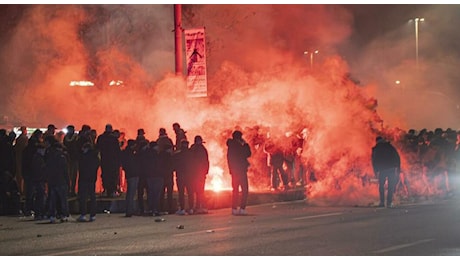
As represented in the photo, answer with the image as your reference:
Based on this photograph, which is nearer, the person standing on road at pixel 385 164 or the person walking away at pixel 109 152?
the person walking away at pixel 109 152

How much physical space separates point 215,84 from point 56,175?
8801 mm

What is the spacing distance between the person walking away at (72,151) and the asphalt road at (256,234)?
1.54 meters

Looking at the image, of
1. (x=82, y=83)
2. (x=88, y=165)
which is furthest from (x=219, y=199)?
(x=82, y=83)

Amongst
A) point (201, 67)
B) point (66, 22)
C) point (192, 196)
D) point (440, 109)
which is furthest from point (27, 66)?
point (440, 109)

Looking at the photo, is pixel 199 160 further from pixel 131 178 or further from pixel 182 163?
pixel 131 178

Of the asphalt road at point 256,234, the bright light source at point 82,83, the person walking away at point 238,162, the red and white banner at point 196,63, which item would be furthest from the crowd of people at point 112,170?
the bright light source at point 82,83

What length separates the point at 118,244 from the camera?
38.9 feet

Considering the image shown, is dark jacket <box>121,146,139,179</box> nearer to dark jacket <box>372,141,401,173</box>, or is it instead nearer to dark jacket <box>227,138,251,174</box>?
dark jacket <box>227,138,251,174</box>

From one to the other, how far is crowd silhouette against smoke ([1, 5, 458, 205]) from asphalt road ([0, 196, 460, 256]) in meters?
3.75

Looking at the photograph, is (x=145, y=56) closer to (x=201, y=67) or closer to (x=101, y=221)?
(x=201, y=67)

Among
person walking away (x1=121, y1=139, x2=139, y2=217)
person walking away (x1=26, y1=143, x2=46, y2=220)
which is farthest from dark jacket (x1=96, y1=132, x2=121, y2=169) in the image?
person walking away (x1=26, y1=143, x2=46, y2=220)

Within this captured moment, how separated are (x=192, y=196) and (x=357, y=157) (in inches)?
198

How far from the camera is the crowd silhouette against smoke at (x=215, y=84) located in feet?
69.4

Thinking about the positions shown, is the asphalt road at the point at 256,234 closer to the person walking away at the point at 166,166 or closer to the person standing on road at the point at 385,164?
the person walking away at the point at 166,166
